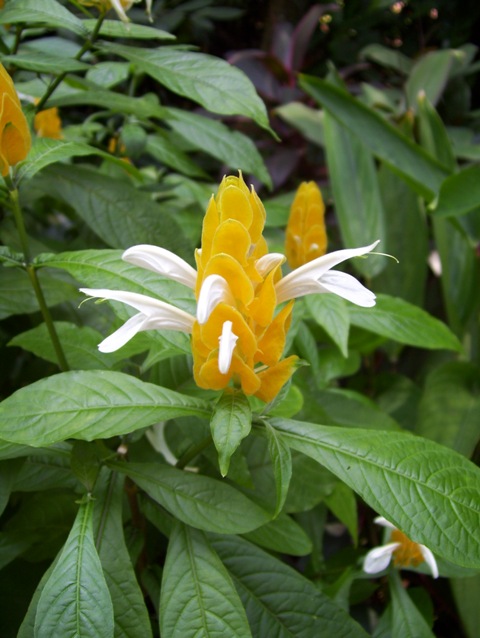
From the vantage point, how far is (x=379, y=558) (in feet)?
2.56

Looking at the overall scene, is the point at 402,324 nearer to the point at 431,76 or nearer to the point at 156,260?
the point at 156,260

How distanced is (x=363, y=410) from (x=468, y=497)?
524 millimetres

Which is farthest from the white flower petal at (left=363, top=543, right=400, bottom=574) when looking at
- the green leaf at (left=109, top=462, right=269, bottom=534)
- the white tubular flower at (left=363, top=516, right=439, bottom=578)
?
the green leaf at (left=109, top=462, right=269, bottom=534)

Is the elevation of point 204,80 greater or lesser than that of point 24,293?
greater

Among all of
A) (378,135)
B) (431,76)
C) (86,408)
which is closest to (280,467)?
(86,408)

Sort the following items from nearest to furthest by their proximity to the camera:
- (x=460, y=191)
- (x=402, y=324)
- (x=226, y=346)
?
1. (x=226, y=346)
2. (x=402, y=324)
3. (x=460, y=191)

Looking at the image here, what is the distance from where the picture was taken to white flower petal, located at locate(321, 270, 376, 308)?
0.47 meters

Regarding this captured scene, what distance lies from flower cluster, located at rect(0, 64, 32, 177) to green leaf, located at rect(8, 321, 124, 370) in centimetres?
17

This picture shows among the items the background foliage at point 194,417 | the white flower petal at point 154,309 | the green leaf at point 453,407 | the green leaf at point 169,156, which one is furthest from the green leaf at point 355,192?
the white flower petal at point 154,309

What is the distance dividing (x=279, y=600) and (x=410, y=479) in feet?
0.71

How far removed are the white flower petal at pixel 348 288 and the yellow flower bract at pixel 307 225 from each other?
0.45 metres

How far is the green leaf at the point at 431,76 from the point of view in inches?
82.4

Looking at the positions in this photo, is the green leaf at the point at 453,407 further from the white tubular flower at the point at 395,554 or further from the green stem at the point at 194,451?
the green stem at the point at 194,451

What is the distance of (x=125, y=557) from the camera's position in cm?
56
